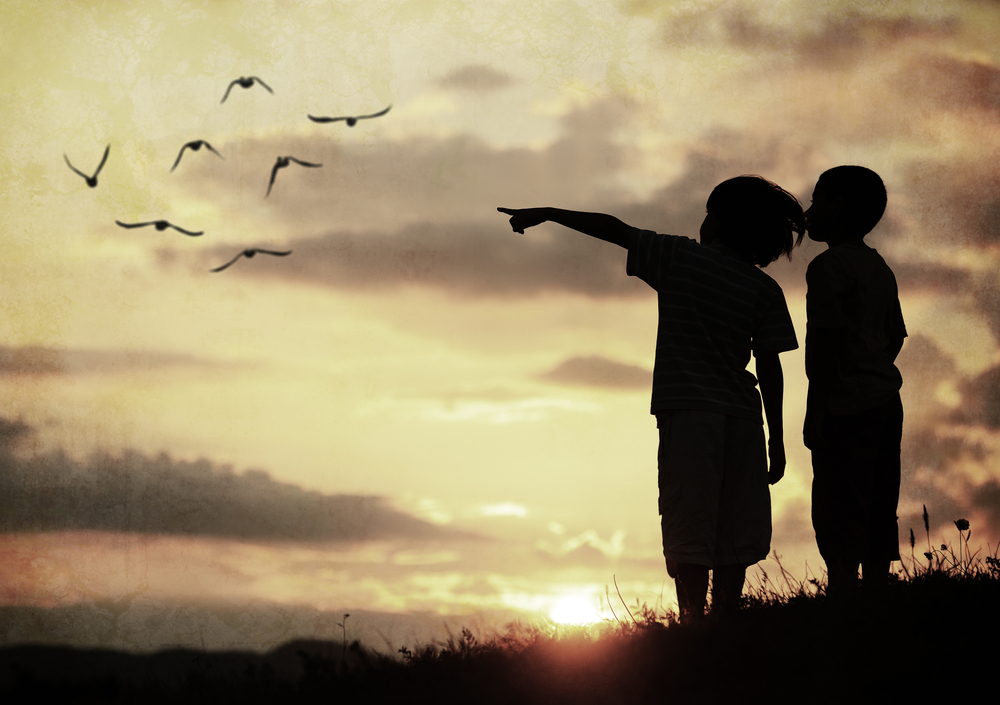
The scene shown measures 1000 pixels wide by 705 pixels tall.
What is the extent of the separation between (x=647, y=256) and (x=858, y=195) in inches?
50.7

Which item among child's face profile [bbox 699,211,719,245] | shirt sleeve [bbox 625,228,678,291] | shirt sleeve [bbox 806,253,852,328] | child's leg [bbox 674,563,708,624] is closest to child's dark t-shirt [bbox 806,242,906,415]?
shirt sleeve [bbox 806,253,852,328]

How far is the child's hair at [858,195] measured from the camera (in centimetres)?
409

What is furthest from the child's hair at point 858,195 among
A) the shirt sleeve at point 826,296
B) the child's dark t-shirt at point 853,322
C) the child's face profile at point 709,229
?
the child's face profile at point 709,229

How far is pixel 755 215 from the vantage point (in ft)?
12.2

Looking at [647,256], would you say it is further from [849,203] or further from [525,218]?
[849,203]

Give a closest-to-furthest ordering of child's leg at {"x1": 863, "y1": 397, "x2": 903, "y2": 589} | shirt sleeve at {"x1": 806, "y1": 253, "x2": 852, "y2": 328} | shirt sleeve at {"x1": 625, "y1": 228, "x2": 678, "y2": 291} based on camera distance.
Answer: shirt sleeve at {"x1": 625, "y1": 228, "x2": 678, "y2": 291} → shirt sleeve at {"x1": 806, "y1": 253, "x2": 852, "y2": 328} → child's leg at {"x1": 863, "y1": 397, "x2": 903, "y2": 589}

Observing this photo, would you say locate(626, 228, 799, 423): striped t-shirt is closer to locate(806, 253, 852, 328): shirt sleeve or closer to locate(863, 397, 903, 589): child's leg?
locate(806, 253, 852, 328): shirt sleeve

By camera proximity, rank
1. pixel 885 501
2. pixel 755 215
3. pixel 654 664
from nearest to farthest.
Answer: pixel 654 664, pixel 755 215, pixel 885 501

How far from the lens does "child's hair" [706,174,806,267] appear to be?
3703 mm

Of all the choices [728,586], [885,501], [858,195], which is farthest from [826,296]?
[728,586]

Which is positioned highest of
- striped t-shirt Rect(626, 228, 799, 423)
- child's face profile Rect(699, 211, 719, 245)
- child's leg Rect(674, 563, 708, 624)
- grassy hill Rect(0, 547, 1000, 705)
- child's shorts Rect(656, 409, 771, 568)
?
child's face profile Rect(699, 211, 719, 245)

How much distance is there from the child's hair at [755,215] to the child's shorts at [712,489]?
0.78 metres

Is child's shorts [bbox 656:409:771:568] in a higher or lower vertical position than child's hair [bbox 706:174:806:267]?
lower

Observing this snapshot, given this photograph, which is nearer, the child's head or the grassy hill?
the grassy hill
